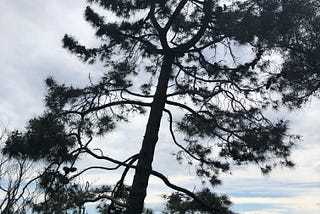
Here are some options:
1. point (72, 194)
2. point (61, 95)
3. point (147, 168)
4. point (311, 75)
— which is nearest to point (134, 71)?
point (61, 95)

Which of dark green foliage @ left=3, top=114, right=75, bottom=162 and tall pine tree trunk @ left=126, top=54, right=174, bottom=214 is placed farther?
tall pine tree trunk @ left=126, top=54, right=174, bottom=214

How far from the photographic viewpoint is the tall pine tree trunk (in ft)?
19.9

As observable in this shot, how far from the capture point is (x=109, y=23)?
22.5 feet

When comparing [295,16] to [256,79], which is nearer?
[295,16]

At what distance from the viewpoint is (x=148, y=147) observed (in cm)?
647

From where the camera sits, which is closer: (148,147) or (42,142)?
(42,142)

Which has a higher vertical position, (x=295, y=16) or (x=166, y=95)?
(x=295, y=16)

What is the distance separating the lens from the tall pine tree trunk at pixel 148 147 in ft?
19.9

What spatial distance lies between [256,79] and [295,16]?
1.23 meters

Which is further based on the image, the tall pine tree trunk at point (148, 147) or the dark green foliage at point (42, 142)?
the tall pine tree trunk at point (148, 147)

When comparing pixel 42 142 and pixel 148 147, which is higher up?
pixel 148 147

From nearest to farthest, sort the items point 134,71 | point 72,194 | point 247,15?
point 72,194
point 247,15
point 134,71

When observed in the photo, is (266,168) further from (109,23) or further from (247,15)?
(109,23)

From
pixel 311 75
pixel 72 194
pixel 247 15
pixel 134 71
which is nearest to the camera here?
pixel 72 194
